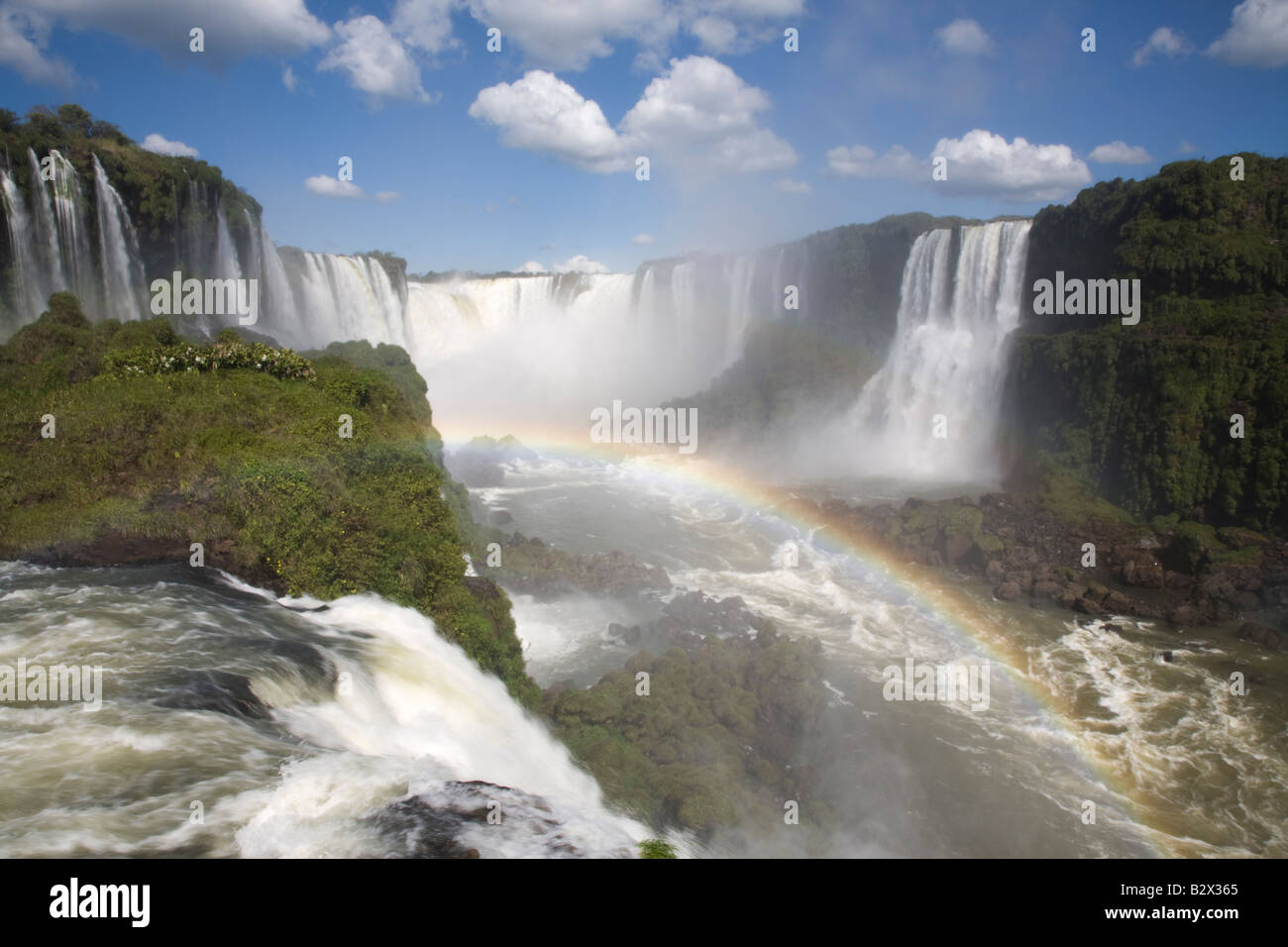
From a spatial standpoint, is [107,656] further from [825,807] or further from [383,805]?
[825,807]

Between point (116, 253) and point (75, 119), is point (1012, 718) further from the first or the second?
point (75, 119)

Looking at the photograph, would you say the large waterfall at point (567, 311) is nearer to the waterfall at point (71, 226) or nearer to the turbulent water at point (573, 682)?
the waterfall at point (71, 226)

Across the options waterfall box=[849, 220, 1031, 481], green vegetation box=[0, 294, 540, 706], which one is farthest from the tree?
waterfall box=[849, 220, 1031, 481]

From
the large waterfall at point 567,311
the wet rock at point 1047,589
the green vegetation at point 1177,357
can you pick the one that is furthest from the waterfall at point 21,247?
the green vegetation at point 1177,357

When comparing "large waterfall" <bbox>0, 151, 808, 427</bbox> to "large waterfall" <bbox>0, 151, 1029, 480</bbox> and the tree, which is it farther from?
the tree

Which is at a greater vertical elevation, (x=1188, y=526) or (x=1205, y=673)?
(x=1188, y=526)
